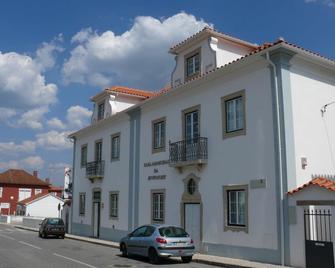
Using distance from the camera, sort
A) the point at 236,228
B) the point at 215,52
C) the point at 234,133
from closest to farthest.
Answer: the point at 236,228, the point at 234,133, the point at 215,52

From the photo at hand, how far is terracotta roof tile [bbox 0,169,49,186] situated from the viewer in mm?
72000

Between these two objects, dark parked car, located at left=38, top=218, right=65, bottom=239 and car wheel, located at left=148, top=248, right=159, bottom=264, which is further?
dark parked car, located at left=38, top=218, right=65, bottom=239

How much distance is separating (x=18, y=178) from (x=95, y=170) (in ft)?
162

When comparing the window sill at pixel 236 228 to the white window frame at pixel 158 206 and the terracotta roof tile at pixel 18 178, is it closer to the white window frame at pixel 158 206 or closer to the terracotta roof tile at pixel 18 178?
the white window frame at pixel 158 206

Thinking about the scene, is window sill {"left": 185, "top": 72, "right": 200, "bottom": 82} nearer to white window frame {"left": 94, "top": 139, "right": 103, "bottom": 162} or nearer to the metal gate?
the metal gate

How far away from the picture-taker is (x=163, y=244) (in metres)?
15.6

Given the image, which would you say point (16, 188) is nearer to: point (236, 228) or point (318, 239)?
point (236, 228)

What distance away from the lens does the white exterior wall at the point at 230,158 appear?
15.5 meters

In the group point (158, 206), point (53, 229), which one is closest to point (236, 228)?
point (158, 206)

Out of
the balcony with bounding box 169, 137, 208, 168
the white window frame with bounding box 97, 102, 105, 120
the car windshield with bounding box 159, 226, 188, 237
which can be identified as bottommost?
the car windshield with bounding box 159, 226, 188, 237

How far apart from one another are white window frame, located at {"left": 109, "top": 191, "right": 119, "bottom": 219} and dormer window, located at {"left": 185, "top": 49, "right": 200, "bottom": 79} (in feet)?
29.5

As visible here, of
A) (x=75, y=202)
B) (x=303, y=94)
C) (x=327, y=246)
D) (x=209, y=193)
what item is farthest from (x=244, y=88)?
(x=75, y=202)

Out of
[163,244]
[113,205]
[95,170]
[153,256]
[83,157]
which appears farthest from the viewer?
[83,157]

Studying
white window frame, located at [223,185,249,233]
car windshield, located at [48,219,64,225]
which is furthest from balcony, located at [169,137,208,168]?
car windshield, located at [48,219,64,225]
